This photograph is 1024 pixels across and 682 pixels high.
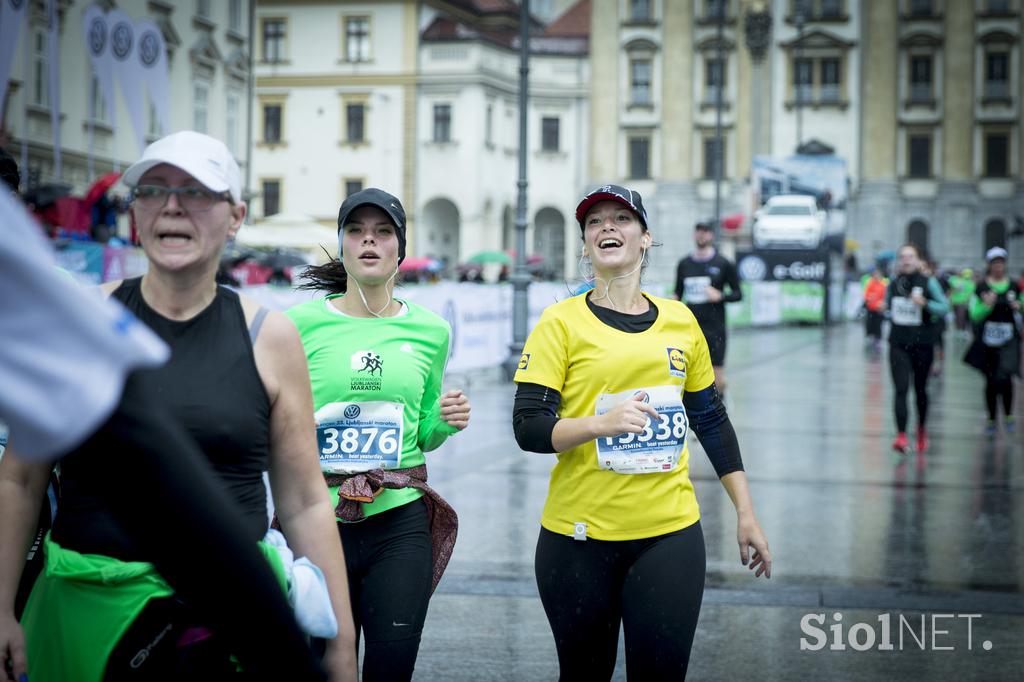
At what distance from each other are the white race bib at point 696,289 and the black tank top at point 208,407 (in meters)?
12.2

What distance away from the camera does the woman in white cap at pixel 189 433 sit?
8.50ft

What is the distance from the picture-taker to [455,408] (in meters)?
4.40

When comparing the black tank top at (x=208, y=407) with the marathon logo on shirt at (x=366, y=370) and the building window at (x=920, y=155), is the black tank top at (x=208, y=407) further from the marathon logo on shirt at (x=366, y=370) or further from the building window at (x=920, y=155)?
the building window at (x=920, y=155)

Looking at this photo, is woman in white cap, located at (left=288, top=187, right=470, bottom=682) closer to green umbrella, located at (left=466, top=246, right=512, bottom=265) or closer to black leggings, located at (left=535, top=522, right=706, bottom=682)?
black leggings, located at (left=535, top=522, right=706, bottom=682)

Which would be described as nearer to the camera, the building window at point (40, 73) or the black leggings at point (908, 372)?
the black leggings at point (908, 372)

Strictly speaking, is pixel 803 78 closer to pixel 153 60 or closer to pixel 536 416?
pixel 153 60

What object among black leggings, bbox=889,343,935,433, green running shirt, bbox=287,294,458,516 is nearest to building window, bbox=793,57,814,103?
black leggings, bbox=889,343,935,433

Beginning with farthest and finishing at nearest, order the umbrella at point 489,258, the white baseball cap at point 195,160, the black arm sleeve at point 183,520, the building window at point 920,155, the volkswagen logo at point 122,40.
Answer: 1. the building window at point 920,155
2. the umbrella at point 489,258
3. the volkswagen logo at point 122,40
4. the white baseball cap at point 195,160
5. the black arm sleeve at point 183,520

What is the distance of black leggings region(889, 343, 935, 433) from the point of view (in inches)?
516

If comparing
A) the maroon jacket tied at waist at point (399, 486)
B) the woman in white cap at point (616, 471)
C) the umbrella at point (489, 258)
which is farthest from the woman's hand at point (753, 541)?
the umbrella at point (489, 258)

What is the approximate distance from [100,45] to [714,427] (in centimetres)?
2177

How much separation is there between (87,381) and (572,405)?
2742 mm

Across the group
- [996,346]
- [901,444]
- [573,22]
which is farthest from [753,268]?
[901,444]

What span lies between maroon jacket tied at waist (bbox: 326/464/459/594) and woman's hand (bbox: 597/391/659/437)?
73cm
